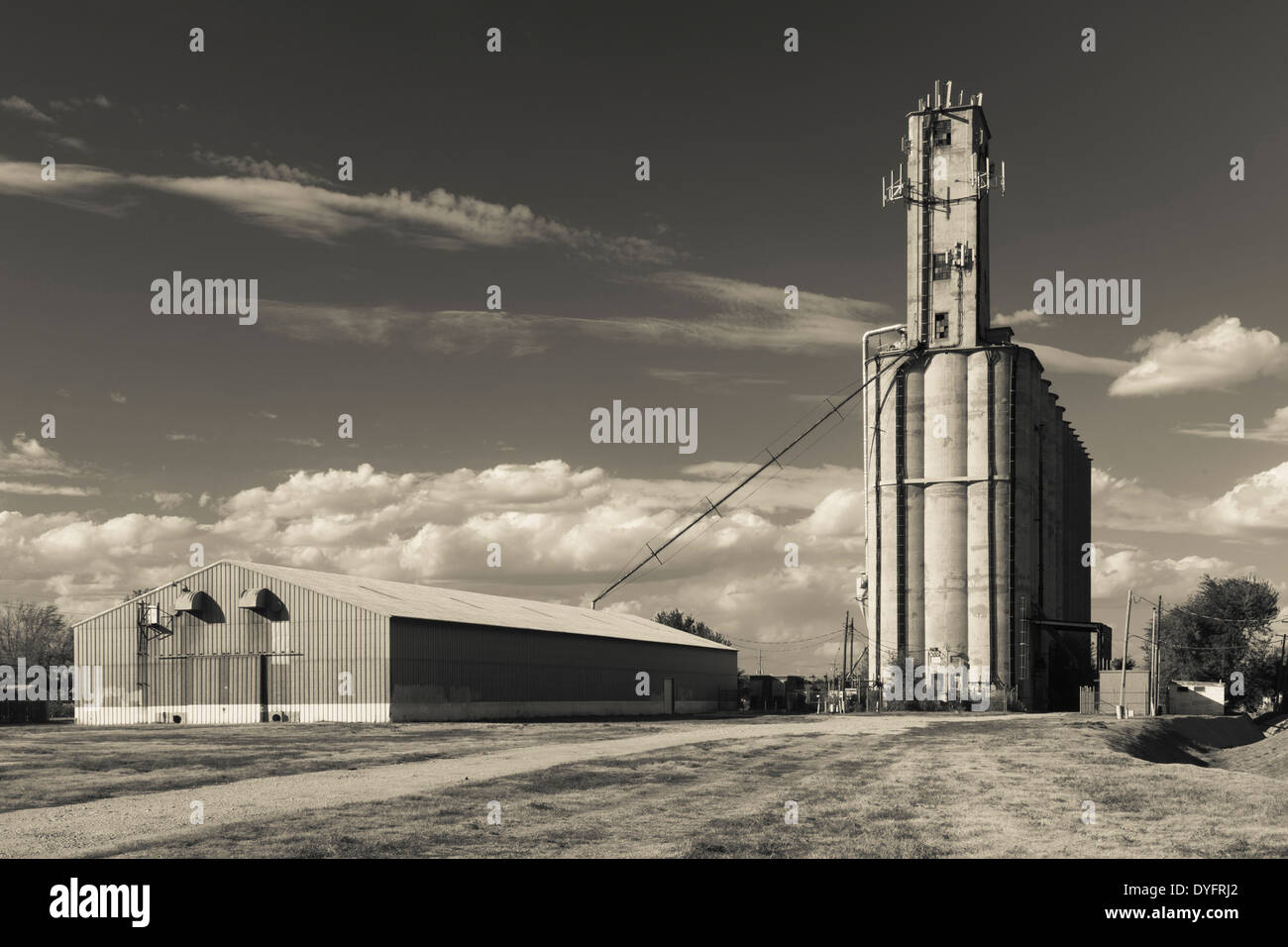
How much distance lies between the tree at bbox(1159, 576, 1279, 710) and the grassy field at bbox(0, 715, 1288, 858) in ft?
257

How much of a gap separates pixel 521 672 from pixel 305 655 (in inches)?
542

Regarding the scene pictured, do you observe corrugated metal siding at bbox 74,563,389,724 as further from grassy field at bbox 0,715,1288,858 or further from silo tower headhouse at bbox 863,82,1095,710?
silo tower headhouse at bbox 863,82,1095,710

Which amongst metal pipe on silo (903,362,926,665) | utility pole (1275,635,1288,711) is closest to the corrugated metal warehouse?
metal pipe on silo (903,362,926,665)

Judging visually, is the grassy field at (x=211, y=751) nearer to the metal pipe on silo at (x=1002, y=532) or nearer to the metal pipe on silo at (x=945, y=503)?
the metal pipe on silo at (x=945, y=503)

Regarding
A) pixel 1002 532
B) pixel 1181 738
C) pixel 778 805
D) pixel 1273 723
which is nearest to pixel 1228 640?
pixel 1273 723

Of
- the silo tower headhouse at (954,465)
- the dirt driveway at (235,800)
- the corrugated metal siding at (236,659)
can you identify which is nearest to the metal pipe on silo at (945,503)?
the silo tower headhouse at (954,465)

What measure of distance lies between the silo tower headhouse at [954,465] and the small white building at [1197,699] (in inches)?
303

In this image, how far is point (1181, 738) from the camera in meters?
55.1

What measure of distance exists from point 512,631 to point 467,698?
628cm

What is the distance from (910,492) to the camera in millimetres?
79250

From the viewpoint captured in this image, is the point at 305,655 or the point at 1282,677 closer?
the point at 305,655

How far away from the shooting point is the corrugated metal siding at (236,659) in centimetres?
5662

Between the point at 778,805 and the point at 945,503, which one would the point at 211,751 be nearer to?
the point at 778,805

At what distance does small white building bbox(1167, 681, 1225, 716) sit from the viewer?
84.9 metres
